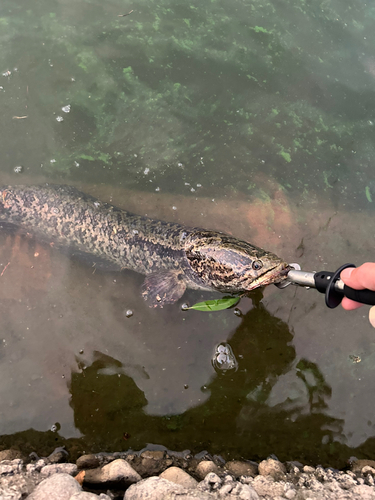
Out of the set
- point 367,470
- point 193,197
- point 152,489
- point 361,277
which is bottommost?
point 367,470

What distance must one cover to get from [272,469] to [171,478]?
115cm

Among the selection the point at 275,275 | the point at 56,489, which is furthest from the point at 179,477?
the point at 275,275

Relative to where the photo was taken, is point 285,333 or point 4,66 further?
point 4,66

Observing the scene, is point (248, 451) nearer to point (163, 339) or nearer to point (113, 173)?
point (163, 339)

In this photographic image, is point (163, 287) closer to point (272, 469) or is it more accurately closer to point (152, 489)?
point (152, 489)

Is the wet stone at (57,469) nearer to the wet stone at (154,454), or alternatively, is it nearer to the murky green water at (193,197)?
the murky green water at (193,197)

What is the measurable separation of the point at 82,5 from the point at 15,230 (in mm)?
4359

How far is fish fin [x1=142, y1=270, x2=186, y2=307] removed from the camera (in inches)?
179

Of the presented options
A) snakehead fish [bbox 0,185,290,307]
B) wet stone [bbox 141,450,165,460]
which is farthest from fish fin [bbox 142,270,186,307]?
wet stone [bbox 141,450,165,460]

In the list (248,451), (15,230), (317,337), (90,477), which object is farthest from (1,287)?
(317,337)

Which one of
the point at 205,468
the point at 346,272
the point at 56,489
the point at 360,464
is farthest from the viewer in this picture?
the point at 360,464

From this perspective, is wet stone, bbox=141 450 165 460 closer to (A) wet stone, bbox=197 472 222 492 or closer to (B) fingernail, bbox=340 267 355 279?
(A) wet stone, bbox=197 472 222 492

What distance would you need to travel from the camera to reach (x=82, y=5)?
19.8 ft

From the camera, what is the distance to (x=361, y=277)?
2.32 metres
